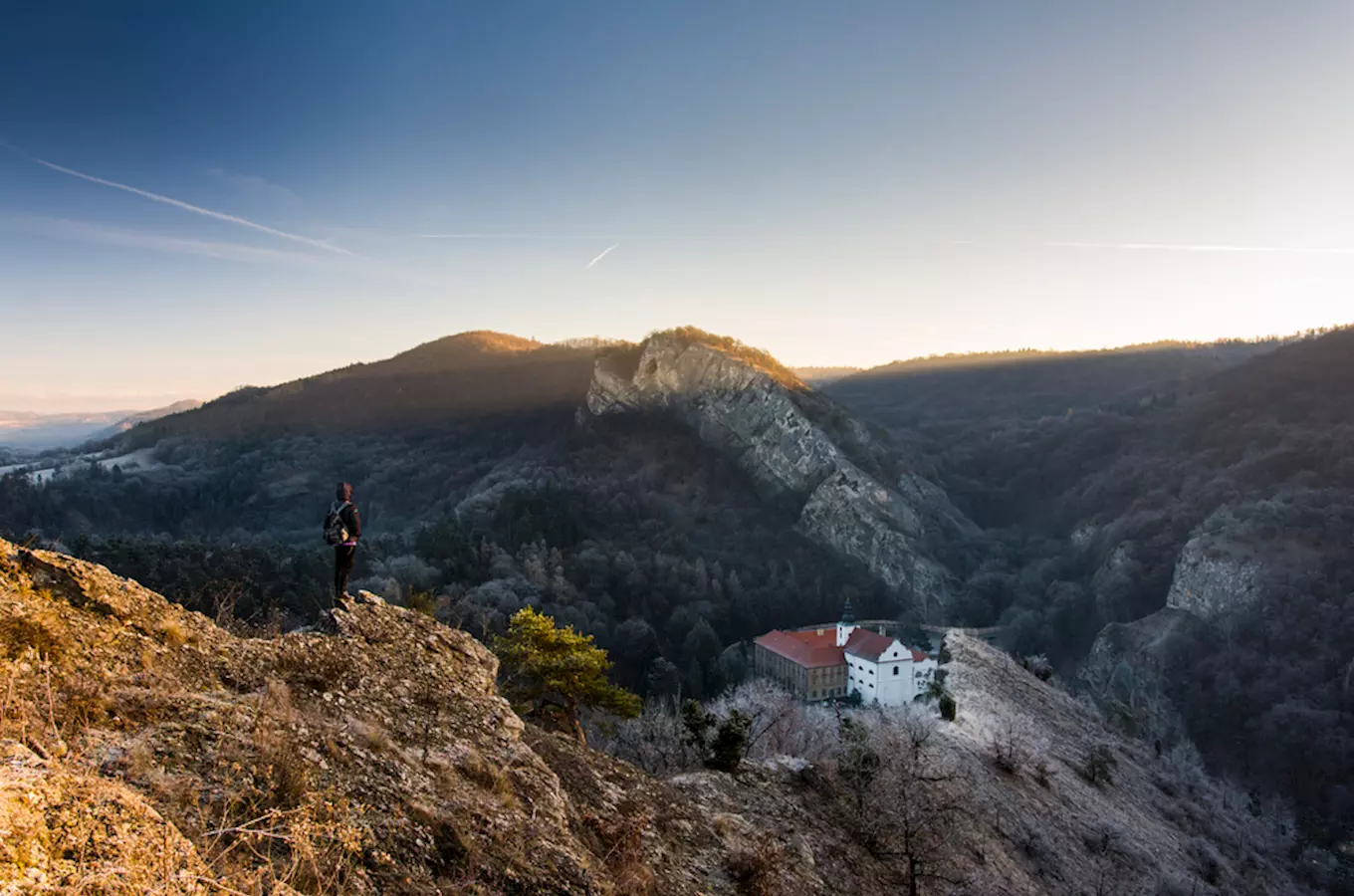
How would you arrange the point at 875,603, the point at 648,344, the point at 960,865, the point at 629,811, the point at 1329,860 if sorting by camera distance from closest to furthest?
the point at 629,811 → the point at 960,865 → the point at 1329,860 → the point at 875,603 → the point at 648,344

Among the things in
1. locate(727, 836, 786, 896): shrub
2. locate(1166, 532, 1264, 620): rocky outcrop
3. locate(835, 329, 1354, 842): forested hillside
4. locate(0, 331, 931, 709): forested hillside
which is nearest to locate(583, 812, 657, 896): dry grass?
locate(727, 836, 786, 896): shrub

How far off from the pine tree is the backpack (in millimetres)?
8766

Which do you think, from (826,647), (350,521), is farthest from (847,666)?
(350,521)

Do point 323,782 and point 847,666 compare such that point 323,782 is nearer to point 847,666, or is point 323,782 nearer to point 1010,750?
point 1010,750

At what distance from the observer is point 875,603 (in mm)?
86500

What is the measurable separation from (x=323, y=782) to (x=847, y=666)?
5278 cm

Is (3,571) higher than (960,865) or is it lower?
higher

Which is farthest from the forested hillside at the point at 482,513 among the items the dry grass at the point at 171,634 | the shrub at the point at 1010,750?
the shrub at the point at 1010,750

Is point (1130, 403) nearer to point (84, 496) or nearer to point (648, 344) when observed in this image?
point (648, 344)

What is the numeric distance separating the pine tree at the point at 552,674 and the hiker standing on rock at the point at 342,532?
8.40 meters

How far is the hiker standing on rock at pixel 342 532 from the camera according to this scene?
32.9ft

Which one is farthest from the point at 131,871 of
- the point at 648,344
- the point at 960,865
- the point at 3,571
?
the point at 648,344

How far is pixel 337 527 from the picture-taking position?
33.0 ft

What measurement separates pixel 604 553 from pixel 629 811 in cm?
7385
